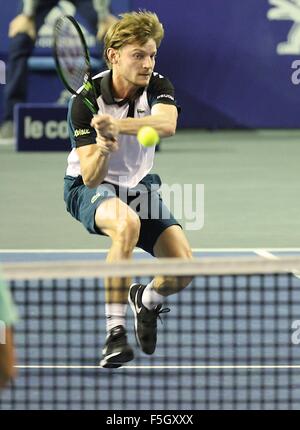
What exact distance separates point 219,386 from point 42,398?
0.68 metres

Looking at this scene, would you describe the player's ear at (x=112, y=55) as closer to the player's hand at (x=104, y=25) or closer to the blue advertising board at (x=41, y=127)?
the blue advertising board at (x=41, y=127)

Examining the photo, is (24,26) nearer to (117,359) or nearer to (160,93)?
(160,93)

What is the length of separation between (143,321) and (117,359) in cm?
44

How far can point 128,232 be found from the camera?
5.66 m

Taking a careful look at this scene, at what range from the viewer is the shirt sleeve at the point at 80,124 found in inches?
233

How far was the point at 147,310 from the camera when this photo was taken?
6055 millimetres

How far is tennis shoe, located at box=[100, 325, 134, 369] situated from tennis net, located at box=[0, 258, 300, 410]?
0.05 metres

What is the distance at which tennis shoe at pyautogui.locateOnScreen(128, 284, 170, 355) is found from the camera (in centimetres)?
590

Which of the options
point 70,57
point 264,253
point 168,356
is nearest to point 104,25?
point 264,253

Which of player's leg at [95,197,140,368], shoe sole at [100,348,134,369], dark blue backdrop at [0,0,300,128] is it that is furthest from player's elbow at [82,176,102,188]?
dark blue backdrop at [0,0,300,128]

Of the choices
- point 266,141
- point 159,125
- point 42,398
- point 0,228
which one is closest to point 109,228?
point 159,125

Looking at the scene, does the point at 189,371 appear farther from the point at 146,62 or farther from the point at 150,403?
the point at 146,62

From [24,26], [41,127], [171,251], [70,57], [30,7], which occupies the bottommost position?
[171,251]

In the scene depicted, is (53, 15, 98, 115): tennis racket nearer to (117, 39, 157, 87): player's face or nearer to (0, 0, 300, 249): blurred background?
(117, 39, 157, 87): player's face
